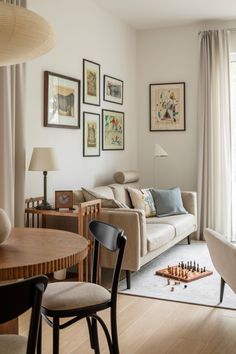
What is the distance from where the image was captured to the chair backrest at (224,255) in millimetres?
2898

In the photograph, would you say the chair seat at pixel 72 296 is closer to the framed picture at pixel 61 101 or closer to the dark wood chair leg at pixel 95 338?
the dark wood chair leg at pixel 95 338

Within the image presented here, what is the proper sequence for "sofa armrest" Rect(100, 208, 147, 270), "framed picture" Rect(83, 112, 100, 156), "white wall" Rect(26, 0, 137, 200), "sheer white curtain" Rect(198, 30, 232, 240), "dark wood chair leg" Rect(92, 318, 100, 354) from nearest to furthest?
"dark wood chair leg" Rect(92, 318, 100, 354), "sofa armrest" Rect(100, 208, 147, 270), "white wall" Rect(26, 0, 137, 200), "framed picture" Rect(83, 112, 100, 156), "sheer white curtain" Rect(198, 30, 232, 240)

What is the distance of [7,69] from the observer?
3.64 m

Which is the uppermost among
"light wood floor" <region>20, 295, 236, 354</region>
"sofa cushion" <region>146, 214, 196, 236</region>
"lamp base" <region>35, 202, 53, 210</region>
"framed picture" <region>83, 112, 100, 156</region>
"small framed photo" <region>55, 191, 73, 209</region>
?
"framed picture" <region>83, 112, 100, 156</region>

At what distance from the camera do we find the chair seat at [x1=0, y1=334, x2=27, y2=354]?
162 centimetres

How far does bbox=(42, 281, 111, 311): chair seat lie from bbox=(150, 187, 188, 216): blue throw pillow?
3.10 meters

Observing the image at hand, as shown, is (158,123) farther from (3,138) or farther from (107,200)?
(3,138)

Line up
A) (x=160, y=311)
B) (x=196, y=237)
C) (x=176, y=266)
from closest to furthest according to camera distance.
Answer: (x=160, y=311) < (x=176, y=266) < (x=196, y=237)

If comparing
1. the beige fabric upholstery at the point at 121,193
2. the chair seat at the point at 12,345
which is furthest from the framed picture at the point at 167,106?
the chair seat at the point at 12,345

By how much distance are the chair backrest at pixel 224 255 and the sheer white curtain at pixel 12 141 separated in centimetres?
158

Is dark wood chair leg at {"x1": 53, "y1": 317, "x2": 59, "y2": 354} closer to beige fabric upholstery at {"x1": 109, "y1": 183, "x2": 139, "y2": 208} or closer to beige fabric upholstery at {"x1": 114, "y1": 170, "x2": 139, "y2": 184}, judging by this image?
beige fabric upholstery at {"x1": 109, "y1": 183, "x2": 139, "y2": 208}

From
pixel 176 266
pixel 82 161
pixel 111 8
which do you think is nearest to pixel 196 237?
pixel 176 266

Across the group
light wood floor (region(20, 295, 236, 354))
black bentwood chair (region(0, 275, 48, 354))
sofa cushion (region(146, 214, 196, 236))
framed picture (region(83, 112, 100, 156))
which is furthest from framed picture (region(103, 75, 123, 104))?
black bentwood chair (region(0, 275, 48, 354))

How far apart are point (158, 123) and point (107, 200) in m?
2.54
